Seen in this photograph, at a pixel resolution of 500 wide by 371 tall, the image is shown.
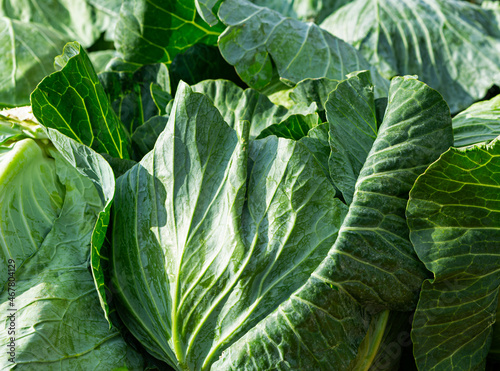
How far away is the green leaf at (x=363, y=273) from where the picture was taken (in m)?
1.06

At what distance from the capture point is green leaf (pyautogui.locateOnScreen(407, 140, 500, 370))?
114 centimetres

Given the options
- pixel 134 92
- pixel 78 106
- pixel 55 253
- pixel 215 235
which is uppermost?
pixel 78 106

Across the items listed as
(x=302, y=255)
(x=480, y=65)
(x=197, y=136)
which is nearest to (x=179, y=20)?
(x=197, y=136)

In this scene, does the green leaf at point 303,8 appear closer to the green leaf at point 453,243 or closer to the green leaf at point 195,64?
the green leaf at point 195,64

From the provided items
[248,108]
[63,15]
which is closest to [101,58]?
[63,15]

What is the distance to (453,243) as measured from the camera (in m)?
1.16

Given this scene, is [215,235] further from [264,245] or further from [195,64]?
[195,64]

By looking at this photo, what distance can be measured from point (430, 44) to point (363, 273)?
1557 millimetres

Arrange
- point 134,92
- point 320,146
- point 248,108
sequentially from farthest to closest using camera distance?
1. point 134,92
2. point 248,108
3. point 320,146

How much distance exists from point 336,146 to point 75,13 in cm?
235

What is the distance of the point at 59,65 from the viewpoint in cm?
156

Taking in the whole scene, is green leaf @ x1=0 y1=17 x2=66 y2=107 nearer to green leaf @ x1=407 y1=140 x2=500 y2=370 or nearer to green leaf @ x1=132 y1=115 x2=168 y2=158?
green leaf @ x1=132 y1=115 x2=168 y2=158

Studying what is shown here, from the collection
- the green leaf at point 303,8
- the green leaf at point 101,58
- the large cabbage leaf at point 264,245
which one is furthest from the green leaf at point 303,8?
the large cabbage leaf at point 264,245

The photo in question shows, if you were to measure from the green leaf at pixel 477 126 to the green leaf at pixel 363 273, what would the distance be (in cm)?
24
